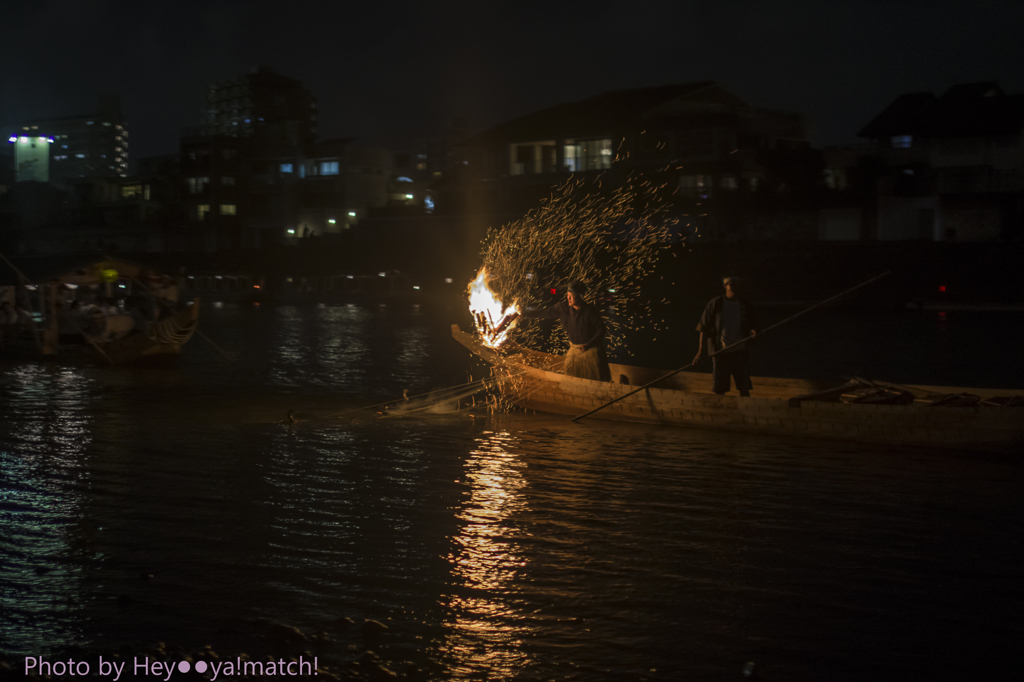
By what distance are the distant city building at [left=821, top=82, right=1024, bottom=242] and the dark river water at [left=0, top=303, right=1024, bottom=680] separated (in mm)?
38009

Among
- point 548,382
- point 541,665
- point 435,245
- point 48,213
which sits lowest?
point 541,665

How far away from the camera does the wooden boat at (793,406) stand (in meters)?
10.6

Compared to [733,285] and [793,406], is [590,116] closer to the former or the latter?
[733,285]

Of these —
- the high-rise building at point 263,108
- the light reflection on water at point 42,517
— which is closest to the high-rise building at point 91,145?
the high-rise building at point 263,108

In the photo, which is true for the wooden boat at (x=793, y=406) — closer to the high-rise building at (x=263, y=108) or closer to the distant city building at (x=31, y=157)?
the high-rise building at (x=263, y=108)

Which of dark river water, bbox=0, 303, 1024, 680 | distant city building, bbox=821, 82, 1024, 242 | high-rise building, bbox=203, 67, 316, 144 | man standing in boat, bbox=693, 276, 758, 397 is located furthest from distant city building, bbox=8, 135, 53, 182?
man standing in boat, bbox=693, 276, 758, 397

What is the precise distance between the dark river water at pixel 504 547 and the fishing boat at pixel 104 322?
715cm

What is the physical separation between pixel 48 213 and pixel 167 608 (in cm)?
8563

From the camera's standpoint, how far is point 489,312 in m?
14.8

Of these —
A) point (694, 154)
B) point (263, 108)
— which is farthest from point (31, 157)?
point (694, 154)

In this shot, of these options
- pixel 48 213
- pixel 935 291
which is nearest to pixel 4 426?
pixel 935 291

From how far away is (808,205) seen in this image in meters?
46.4

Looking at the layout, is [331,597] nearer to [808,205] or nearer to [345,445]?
[345,445]

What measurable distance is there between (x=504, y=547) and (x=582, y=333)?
6202 mm
